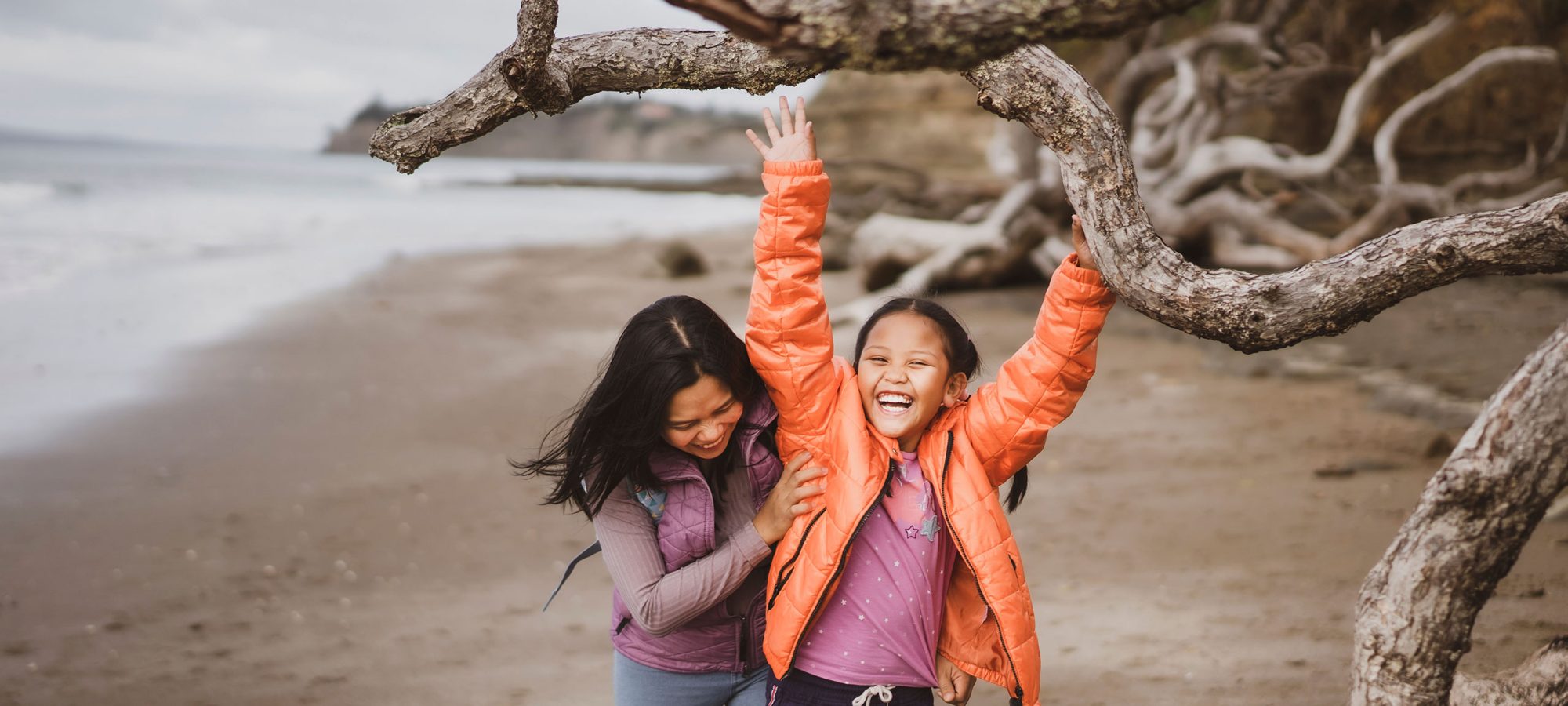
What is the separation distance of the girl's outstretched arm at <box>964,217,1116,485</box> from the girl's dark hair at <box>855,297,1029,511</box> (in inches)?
3.2

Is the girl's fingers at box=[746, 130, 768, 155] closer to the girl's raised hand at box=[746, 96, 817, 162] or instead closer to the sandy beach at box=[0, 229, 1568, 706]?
the girl's raised hand at box=[746, 96, 817, 162]

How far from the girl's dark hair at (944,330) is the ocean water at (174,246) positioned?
18.5ft

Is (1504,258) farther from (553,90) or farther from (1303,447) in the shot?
(1303,447)

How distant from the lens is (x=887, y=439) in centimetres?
235

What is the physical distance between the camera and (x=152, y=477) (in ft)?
18.7

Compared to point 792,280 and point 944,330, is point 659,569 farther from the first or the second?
point 944,330

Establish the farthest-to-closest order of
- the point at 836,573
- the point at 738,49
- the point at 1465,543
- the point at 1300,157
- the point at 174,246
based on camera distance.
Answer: the point at 174,246 → the point at 1300,157 → the point at 836,573 → the point at 738,49 → the point at 1465,543

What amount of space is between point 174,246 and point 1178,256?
1818 cm

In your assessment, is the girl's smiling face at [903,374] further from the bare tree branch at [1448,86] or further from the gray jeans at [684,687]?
the bare tree branch at [1448,86]

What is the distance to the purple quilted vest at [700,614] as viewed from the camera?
2.38 m

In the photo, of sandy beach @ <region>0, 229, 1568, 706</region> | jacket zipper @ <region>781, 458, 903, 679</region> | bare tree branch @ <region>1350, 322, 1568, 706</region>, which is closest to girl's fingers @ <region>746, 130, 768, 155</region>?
jacket zipper @ <region>781, 458, 903, 679</region>

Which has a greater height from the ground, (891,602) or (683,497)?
(683,497)

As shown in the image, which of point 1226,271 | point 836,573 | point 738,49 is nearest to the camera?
point 1226,271

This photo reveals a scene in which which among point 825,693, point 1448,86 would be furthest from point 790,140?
point 1448,86
